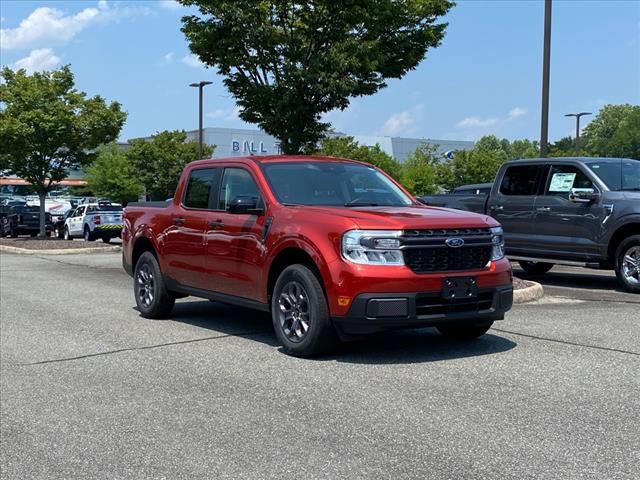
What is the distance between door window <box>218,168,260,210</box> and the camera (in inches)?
318

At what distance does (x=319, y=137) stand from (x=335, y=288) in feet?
41.2

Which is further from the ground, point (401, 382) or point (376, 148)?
point (376, 148)

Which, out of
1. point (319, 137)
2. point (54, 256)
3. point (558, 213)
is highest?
point (319, 137)

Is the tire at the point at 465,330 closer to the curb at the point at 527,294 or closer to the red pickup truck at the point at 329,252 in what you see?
the red pickup truck at the point at 329,252

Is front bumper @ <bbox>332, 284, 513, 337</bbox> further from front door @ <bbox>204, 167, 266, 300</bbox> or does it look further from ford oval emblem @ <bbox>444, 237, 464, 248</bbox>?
front door @ <bbox>204, 167, 266, 300</bbox>

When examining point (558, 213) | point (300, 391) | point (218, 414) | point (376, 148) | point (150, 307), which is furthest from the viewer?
point (376, 148)

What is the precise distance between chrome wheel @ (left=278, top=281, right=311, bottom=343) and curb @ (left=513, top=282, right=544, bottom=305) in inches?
176

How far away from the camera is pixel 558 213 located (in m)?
12.7

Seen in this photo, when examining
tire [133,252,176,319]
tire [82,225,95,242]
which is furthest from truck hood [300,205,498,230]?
tire [82,225,95,242]

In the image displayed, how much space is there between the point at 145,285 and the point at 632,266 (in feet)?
23.1

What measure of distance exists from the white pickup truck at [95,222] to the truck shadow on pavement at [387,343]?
2260cm

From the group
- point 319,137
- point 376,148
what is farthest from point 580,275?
point 376,148

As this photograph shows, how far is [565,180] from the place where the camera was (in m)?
12.8

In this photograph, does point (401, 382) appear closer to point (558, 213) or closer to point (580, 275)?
point (558, 213)
